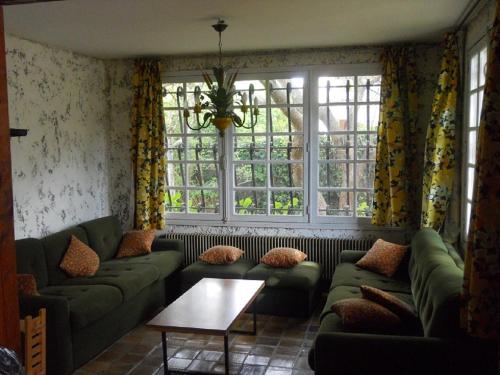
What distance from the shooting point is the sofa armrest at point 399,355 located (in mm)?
2629

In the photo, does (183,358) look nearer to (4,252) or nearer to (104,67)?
(4,252)

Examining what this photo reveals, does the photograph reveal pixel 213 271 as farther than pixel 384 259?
Yes

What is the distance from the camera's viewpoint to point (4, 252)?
8.19 feet

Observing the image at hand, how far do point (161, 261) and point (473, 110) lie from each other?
3074mm

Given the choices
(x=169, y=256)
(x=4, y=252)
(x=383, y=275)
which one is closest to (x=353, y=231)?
(x=383, y=275)

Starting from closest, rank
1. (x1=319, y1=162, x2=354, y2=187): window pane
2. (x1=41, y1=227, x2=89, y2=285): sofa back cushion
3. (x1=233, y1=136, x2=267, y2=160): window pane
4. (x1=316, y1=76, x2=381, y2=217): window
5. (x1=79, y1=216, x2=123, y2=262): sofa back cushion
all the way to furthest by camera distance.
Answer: (x1=41, y1=227, x2=89, y2=285): sofa back cushion
(x1=79, y1=216, x2=123, y2=262): sofa back cushion
(x1=316, y1=76, x2=381, y2=217): window
(x1=319, y1=162, x2=354, y2=187): window pane
(x1=233, y1=136, x2=267, y2=160): window pane

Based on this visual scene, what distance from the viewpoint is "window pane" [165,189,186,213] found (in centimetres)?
591

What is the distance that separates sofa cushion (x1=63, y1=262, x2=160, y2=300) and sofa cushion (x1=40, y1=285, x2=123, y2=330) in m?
0.12

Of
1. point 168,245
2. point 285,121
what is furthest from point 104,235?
point 285,121

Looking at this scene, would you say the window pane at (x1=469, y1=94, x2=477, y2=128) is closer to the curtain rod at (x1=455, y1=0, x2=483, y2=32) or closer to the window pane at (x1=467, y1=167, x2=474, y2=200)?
the window pane at (x1=467, y1=167, x2=474, y2=200)

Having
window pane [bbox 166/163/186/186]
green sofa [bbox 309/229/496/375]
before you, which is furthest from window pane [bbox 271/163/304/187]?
green sofa [bbox 309/229/496/375]

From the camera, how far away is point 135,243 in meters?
5.37

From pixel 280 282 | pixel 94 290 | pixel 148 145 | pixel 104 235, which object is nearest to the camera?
pixel 94 290

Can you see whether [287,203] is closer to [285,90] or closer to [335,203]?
[335,203]
